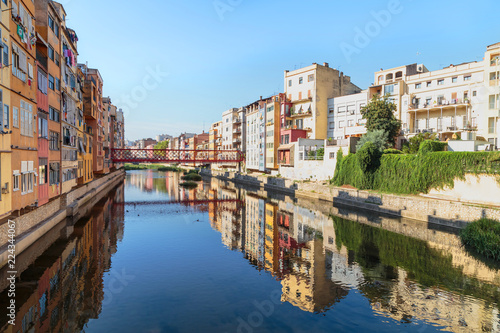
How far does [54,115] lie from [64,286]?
17349 mm

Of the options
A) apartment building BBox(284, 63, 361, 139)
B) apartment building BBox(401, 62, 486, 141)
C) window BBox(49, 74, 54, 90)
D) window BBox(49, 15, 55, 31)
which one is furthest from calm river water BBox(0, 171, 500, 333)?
apartment building BBox(284, 63, 361, 139)

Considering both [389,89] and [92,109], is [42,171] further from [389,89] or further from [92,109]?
[389,89]

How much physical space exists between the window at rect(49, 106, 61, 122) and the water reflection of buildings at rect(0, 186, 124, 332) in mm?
9726

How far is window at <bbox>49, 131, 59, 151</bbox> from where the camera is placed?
961 inches

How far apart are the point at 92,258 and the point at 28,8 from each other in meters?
16.1

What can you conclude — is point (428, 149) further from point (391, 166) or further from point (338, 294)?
point (338, 294)

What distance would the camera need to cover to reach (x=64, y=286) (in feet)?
43.9

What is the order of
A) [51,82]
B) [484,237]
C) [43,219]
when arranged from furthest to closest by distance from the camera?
[51,82] < [43,219] < [484,237]

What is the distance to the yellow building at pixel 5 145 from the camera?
1530cm

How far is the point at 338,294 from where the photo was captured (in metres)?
13.4

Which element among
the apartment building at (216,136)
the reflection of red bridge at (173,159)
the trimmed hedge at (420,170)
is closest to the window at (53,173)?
the reflection of red bridge at (173,159)

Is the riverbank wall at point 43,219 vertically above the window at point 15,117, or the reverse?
the window at point 15,117

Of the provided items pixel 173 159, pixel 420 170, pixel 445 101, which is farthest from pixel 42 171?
pixel 445 101

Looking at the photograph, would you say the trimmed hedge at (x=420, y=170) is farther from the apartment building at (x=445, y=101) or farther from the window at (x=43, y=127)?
the window at (x=43, y=127)
